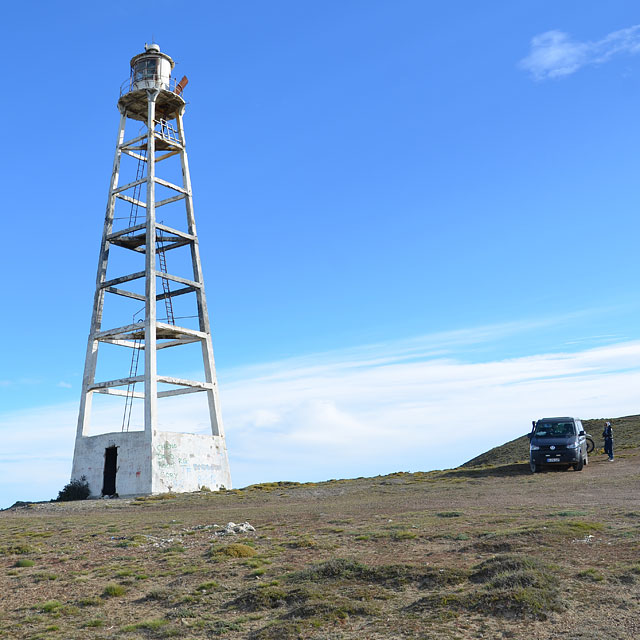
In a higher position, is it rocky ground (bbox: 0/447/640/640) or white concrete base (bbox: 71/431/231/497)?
white concrete base (bbox: 71/431/231/497)

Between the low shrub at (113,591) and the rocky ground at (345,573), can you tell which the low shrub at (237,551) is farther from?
the low shrub at (113,591)

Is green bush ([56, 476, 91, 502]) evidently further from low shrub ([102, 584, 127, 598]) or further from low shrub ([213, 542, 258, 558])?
low shrub ([102, 584, 127, 598])

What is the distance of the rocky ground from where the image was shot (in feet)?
32.4

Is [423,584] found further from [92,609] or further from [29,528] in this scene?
[29,528]

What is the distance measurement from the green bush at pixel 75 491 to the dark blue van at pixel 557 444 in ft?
77.7

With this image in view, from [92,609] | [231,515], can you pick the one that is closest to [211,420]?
[231,515]

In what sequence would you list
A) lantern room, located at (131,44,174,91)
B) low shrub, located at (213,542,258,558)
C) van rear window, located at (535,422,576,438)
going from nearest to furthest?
low shrub, located at (213,542,258,558) → van rear window, located at (535,422,576,438) → lantern room, located at (131,44,174,91)

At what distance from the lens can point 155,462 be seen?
3444cm

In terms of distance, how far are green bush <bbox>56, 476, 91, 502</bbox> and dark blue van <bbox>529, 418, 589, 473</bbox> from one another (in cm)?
2370

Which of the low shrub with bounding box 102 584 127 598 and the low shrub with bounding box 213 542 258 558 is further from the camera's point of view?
the low shrub with bounding box 213 542 258 558

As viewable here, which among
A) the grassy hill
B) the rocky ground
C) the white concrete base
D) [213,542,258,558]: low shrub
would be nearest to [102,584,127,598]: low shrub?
the rocky ground

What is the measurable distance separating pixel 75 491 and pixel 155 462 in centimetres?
611

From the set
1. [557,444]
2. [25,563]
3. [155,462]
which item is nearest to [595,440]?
[557,444]

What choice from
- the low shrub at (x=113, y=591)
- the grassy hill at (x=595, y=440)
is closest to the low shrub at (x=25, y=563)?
the low shrub at (x=113, y=591)
